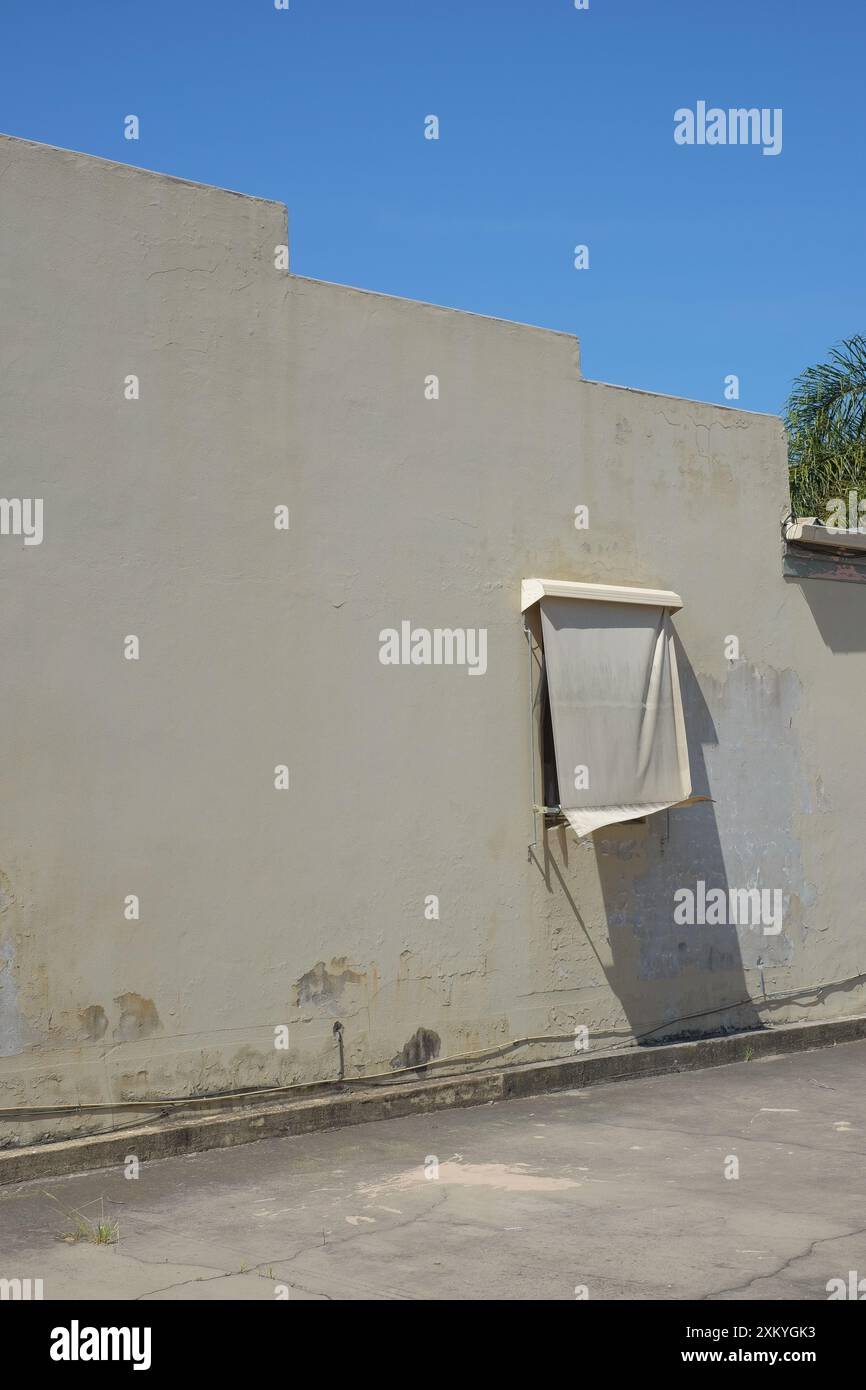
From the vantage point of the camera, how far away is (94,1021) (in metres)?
7.32

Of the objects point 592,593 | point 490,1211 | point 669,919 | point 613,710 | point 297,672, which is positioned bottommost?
point 490,1211

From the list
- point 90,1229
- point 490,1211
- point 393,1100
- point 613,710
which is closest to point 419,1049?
point 393,1100

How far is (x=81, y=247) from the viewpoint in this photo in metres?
7.55

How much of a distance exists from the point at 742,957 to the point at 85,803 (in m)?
5.54

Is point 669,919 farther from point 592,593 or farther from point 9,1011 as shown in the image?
point 9,1011

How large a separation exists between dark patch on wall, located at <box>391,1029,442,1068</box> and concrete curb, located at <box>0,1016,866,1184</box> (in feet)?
0.44

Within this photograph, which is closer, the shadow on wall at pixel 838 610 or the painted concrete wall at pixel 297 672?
the painted concrete wall at pixel 297 672

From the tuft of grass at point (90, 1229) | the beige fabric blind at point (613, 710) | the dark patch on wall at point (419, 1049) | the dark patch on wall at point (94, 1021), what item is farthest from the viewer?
the beige fabric blind at point (613, 710)

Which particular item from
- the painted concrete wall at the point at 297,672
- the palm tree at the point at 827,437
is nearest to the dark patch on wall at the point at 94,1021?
the painted concrete wall at the point at 297,672

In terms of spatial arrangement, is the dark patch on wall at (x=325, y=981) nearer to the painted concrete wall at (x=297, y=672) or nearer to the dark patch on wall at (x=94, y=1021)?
the painted concrete wall at (x=297, y=672)

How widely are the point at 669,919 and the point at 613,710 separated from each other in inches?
67.7

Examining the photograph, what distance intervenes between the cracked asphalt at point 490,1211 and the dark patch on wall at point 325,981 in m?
0.76

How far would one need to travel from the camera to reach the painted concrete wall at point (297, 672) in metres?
7.33
